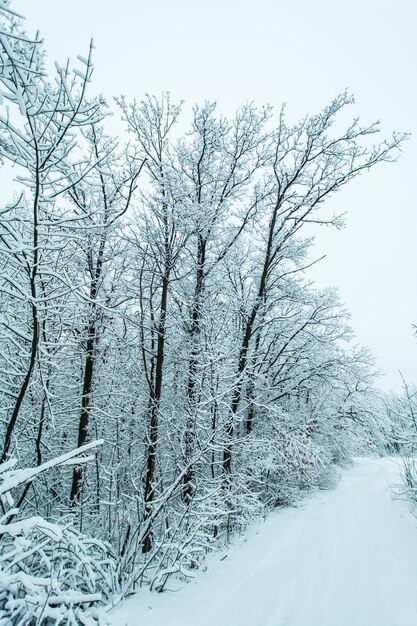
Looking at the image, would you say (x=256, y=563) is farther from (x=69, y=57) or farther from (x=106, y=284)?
(x=69, y=57)

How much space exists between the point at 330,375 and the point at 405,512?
4048 millimetres

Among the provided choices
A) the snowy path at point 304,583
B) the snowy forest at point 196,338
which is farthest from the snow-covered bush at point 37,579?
the snowy forest at point 196,338

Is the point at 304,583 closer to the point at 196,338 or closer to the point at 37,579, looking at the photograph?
the point at 37,579

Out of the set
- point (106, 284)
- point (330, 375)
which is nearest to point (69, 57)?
point (106, 284)

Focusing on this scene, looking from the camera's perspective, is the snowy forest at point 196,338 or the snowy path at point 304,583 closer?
the snowy path at point 304,583

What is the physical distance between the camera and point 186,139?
874 cm

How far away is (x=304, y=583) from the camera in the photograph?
15.6ft

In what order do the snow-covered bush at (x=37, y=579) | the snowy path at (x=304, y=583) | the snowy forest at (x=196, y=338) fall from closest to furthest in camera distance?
the snow-covered bush at (x=37, y=579), the snowy path at (x=304, y=583), the snowy forest at (x=196, y=338)

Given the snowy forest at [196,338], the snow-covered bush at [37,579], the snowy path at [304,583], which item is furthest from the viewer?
the snowy forest at [196,338]

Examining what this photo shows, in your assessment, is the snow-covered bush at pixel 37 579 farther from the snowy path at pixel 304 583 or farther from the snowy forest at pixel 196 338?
the snowy forest at pixel 196 338

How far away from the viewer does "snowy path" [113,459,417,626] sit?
3.73m

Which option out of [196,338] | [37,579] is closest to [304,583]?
[37,579]

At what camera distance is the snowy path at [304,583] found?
12.2 ft

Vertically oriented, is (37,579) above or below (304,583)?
above
